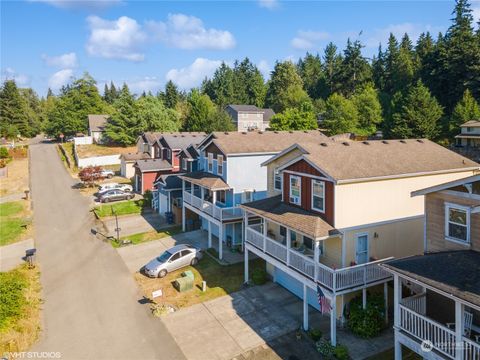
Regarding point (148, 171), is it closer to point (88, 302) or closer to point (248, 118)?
point (88, 302)

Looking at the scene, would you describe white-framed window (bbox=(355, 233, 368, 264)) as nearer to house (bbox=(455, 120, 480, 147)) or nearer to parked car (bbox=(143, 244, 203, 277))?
parked car (bbox=(143, 244, 203, 277))

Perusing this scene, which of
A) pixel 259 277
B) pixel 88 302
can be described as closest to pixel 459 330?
pixel 259 277

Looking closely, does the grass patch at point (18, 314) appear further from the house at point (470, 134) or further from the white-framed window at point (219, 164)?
the house at point (470, 134)

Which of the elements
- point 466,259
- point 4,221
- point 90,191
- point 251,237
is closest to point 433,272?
point 466,259

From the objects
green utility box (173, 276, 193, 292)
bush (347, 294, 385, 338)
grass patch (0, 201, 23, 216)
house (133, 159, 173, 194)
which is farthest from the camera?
house (133, 159, 173, 194)

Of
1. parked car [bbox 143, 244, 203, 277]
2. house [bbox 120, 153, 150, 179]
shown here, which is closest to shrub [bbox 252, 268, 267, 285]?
parked car [bbox 143, 244, 203, 277]
